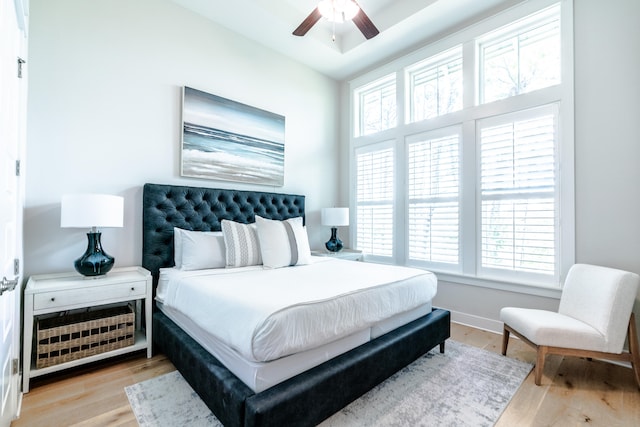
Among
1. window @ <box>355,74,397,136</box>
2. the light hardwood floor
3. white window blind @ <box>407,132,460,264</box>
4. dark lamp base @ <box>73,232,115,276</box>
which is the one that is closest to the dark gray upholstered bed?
the light hardwood floor

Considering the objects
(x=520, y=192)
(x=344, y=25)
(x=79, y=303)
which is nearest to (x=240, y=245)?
(x=79, y=303)

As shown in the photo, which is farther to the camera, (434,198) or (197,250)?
(434,198)

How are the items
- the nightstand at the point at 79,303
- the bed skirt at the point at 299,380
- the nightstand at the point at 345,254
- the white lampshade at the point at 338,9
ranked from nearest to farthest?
the bed skirt at the point at 299,380
the nightstand at the point at 79,303
the white lampshade at the point at 338,9
the nightstand at the point at 345,254

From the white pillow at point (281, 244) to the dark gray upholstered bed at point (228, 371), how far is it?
24.4 inches

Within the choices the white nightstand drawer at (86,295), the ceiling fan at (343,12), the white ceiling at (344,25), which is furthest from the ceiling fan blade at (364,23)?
the white nightstand drawer at (86,295)

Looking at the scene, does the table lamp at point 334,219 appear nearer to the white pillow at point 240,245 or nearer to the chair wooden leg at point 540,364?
the white pillow at point 240,245

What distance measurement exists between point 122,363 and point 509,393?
2.82 m

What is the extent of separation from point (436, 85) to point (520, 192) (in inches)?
64.9

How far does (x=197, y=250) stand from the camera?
265 centimetres

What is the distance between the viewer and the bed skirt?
4.48ft

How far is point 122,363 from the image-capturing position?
7.68 feet

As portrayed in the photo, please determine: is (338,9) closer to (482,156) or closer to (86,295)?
(482,156)

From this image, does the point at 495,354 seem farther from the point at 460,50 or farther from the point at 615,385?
the point at 460,50

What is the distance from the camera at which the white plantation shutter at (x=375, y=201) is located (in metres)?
4.05
